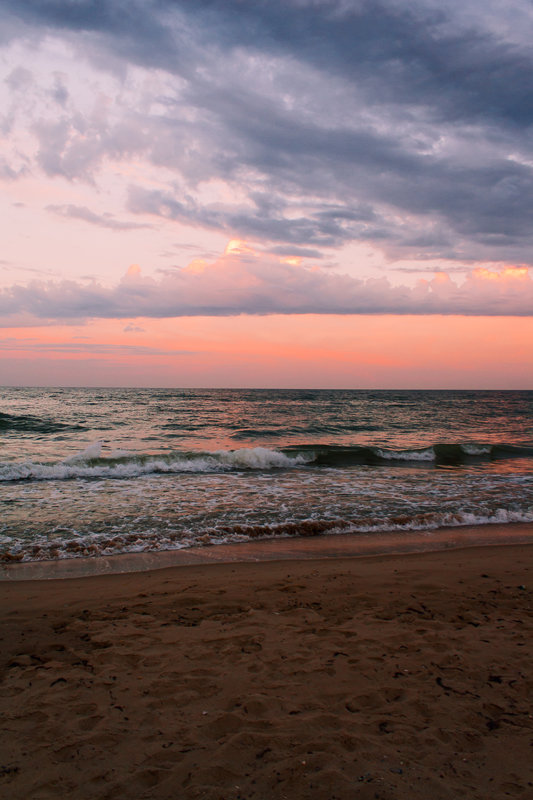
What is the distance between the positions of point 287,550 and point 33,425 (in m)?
23.5

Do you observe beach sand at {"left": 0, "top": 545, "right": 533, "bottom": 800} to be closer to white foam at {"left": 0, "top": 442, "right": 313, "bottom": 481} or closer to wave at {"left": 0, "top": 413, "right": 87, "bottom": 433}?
white foam at {"left": 0, "top": 442, "right": 313, "bottom": 481}

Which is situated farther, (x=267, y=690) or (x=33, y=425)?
(x=33, y=425)

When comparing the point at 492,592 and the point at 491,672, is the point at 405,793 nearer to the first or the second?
the point at 491,672

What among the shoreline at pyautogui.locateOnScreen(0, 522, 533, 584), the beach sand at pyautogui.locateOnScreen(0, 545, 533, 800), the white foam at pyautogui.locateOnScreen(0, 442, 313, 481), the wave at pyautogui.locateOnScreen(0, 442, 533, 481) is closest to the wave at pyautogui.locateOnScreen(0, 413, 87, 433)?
the wave at pyautogui.locateOnScreen(0, 442, 533, 481)

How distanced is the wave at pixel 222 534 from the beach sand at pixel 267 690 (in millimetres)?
1360

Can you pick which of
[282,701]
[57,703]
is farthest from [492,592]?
[57,703]

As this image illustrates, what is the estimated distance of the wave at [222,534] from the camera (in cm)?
721

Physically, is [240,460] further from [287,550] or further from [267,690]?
[267,690]

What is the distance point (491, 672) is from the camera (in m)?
3.72

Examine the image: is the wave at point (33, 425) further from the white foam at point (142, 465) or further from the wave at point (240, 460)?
the white foam at point (142, 465)

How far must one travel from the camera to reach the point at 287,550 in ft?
24.7

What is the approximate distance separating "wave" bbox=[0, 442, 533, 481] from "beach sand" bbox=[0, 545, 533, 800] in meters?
8.32

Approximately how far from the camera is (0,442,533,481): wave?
13.6 metres

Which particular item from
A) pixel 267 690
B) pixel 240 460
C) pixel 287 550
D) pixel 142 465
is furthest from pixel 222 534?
pixel 240 460
